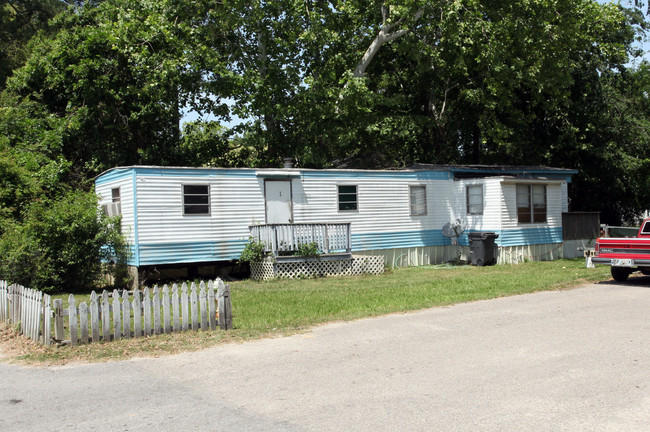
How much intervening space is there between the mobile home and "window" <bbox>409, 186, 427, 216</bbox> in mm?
35

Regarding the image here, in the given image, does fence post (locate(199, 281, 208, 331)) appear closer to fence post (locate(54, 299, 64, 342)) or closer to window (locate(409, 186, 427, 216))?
fence post (locate(54, 299, 64, 342))

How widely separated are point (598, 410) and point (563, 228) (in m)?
18.7

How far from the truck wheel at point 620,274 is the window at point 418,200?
7.20 metres

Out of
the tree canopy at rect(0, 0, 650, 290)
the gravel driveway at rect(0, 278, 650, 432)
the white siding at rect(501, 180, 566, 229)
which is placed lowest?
the gravel driveway at rect(0, 278, 650, 432)

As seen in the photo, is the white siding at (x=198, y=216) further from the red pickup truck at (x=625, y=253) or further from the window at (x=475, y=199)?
the red pickup truck at (x=625, y=253)

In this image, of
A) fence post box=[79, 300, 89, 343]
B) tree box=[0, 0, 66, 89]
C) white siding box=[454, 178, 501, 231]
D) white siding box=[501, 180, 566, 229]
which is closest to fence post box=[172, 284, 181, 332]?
fence post box=[79, 300, 89, 343]

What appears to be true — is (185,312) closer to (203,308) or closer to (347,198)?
(203,308)

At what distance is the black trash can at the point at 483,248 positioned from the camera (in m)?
19.7

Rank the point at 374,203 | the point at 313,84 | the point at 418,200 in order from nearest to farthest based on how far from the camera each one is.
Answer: the point at 374,203
the point at 418,200
the point at 313,84

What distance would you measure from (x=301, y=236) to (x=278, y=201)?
1.51 m

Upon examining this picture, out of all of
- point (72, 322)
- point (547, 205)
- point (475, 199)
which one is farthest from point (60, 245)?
point (547, 205)

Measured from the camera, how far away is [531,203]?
21203 millimetres

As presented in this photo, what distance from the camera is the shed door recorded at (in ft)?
57.6

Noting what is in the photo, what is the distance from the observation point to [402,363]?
7066 millimetres
